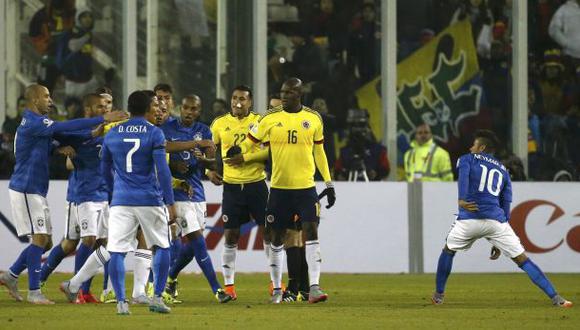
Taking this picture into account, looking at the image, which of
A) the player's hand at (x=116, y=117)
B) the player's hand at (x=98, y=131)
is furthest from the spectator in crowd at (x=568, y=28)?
the player's hand at (x=116, y=117)

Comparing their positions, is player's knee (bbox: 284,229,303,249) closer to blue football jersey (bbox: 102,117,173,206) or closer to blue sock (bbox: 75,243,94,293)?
blue sock (bbox: 75,243,94,293)

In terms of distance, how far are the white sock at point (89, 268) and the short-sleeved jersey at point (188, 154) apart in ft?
4.65

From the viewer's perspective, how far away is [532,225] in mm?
22531

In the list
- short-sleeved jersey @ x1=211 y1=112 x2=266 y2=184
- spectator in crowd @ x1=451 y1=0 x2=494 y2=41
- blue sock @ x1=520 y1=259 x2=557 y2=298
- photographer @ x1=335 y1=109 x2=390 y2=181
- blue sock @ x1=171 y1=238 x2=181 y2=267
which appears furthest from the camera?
spectator in crowd @ x1=451 y1=0 x2=494 y2=41

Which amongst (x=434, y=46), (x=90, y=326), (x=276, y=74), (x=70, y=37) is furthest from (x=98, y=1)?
(x=90, y=326)

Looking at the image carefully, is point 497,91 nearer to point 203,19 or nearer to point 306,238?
point 203,19

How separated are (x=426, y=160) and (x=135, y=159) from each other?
36.0 feet

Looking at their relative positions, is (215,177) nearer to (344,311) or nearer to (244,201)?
(244,201)

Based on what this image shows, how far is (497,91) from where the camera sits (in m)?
26.5

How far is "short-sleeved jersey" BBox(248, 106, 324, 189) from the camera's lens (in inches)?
620

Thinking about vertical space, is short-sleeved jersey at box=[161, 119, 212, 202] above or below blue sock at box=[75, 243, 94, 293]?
above

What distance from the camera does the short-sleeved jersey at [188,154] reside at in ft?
54.6

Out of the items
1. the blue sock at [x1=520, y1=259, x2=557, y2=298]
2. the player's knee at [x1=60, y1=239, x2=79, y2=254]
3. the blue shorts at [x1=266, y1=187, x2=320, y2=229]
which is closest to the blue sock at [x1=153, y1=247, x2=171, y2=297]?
the blue shorts at [x1=266, y1=187, x2=320, y2=229]

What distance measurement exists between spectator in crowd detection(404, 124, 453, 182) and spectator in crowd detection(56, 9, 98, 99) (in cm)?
544
